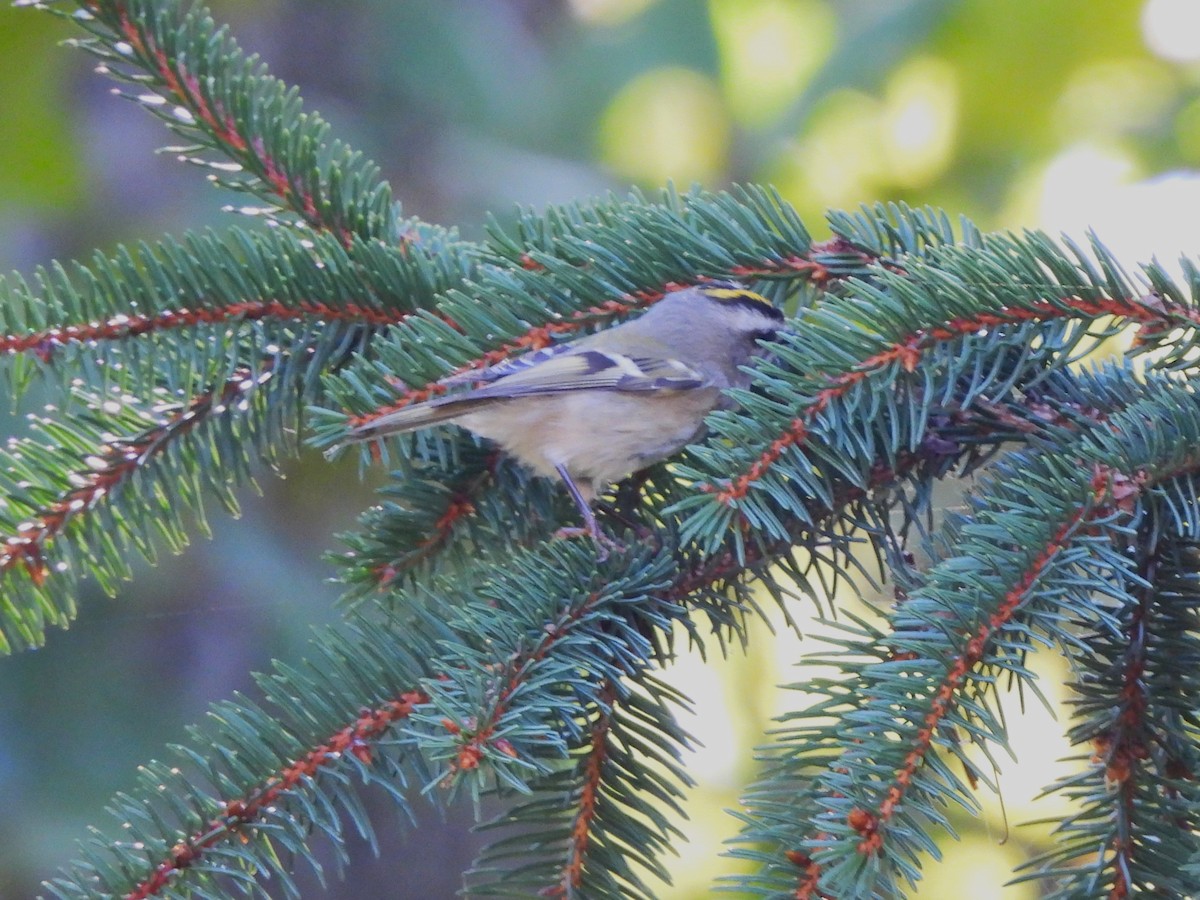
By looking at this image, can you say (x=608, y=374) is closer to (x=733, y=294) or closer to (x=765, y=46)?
(x=733, y=294)

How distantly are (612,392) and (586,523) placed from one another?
427 mm

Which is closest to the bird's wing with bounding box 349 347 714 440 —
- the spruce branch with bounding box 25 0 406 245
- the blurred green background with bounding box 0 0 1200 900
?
the spruce branch with bounding box 25 0 406 245

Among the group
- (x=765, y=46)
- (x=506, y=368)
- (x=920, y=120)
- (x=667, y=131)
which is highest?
(x=765, y=46)

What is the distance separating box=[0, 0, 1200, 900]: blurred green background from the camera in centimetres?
268

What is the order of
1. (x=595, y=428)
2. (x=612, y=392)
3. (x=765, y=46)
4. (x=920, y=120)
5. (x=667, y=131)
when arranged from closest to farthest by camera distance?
(x=595, y=428), (x=612, y=392), (x=920, y=120), (x=765, y=46), (x=667, y=131)

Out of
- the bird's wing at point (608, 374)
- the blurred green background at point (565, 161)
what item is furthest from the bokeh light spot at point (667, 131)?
the bird's wing at point (608, 374)

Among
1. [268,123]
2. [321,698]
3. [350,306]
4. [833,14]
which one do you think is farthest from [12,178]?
[833,14]

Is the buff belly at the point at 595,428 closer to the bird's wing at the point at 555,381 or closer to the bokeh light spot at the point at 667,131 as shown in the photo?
the bird's wing at the point at 555,381

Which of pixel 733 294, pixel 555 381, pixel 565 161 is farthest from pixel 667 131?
pixel 733 294

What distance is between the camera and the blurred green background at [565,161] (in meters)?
2.68

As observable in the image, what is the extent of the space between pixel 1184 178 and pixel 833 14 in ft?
3.94

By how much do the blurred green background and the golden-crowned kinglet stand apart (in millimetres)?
962

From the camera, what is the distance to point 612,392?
184 cm

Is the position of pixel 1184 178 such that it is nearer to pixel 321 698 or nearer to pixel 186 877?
pixel 321 698
